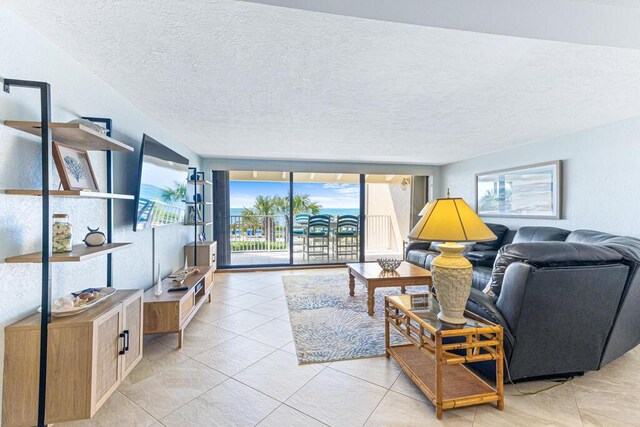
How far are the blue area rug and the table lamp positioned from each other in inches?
34.0

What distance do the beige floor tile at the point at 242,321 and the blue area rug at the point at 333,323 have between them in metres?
0.34

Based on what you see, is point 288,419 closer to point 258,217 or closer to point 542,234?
point 542,234

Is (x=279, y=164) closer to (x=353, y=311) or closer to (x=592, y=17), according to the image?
(x=353, y=311)

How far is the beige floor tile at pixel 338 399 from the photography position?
1.63 metres

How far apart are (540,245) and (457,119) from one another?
171cm

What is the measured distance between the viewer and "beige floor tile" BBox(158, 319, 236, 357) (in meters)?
2.42

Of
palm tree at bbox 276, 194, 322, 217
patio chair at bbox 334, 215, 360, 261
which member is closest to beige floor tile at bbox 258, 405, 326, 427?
palm tree at bbox 276, 194, 322, 217

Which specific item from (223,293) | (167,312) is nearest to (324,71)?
(167,312)

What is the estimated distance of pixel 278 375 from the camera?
80.2 inches

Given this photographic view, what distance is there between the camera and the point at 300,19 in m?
1.40

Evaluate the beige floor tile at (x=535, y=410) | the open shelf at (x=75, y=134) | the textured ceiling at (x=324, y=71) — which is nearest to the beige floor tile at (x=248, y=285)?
the textured ceiling at (x=324, y=71)

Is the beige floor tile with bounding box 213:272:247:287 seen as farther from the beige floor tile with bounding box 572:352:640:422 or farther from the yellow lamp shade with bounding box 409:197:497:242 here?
the beige floor tile with bounding box 572:352:640:422

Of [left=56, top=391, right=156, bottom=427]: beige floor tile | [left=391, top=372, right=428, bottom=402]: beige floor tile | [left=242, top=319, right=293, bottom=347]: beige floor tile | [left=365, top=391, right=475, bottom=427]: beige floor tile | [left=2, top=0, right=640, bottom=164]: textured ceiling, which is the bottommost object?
[left=56, top=391, right=156, bottom=427]: beige floor tile

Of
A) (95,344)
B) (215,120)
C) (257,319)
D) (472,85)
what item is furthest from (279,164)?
(95,344)
